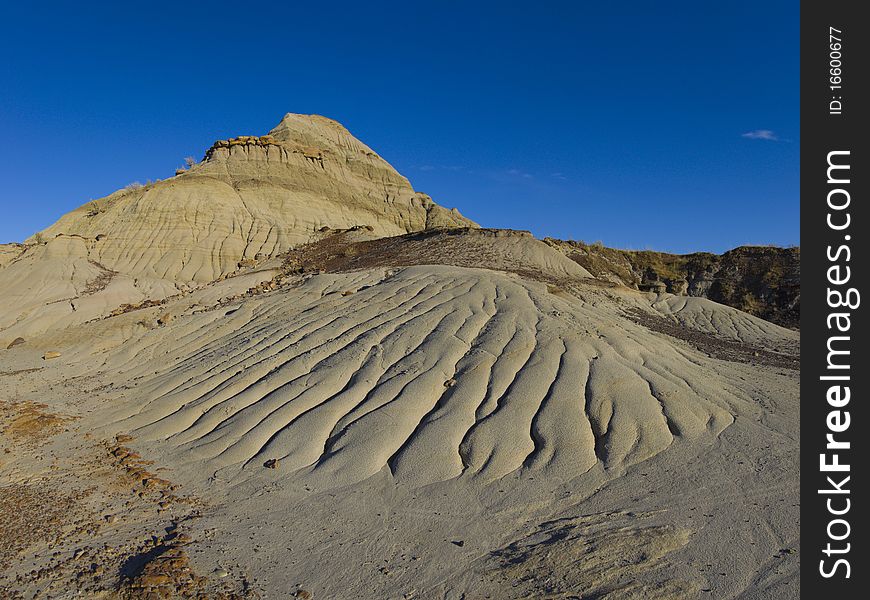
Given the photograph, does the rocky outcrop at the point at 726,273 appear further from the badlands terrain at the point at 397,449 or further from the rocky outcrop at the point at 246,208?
the rocky outcrop at the point at 246,208

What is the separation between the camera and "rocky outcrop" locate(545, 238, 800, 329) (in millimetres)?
24312

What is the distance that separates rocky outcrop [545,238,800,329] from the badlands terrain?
34.0 ft

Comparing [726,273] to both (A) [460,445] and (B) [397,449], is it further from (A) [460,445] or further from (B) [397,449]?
(B) [397,449]

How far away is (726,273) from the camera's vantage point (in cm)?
2831

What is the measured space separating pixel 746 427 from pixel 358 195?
29.9 m

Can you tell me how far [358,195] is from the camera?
3388 cm

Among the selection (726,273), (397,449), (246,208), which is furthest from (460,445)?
(726,273)

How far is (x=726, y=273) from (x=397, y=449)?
27.4 meters

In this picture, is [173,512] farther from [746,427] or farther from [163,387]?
[746,427]

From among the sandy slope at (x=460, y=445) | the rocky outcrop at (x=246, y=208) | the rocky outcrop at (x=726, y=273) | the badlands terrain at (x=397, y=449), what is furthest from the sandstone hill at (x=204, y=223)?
the rocky outcrop at (x=726, y=273)

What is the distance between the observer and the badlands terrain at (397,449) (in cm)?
395

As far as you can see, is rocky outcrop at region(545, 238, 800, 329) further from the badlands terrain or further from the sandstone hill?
the sandstone hill

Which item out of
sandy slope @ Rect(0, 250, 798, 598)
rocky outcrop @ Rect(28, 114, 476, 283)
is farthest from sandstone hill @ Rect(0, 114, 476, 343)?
sandy slope @ Rect(0, 250, 798, 598)

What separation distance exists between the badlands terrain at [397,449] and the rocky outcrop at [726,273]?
10367 millimetres
